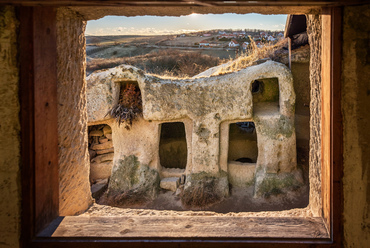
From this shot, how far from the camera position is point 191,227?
1415 mm

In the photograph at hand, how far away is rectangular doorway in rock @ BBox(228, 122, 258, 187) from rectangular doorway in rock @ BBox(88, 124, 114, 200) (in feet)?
11.3

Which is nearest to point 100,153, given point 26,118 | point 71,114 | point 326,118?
point 71,114

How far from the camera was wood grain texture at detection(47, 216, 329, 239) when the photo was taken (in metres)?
1.34

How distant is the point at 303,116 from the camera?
25.0ft

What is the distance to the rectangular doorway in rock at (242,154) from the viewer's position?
705 cm

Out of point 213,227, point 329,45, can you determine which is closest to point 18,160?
point 213,227

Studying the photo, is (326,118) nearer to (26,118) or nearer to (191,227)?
(191,227)

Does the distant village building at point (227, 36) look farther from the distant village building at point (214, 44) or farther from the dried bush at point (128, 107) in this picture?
the dried bush at point (128, 107)

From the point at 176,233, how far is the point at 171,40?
32208 millimetres

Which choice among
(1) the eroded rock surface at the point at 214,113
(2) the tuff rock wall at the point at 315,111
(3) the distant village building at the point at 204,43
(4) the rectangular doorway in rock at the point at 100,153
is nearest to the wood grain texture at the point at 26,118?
(2) the tuff rock wall at the point at 315,111

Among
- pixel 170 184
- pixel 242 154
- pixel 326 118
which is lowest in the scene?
pixel 170 184

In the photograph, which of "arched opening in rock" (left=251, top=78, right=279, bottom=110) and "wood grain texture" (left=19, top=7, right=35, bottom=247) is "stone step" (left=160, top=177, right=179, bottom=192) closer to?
"arched opening in rock" (left=251, top=78, right=279, bottom=110)

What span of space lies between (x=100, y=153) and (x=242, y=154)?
4107mm

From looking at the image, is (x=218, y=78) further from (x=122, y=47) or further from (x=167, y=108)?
(x=122, y=47)
